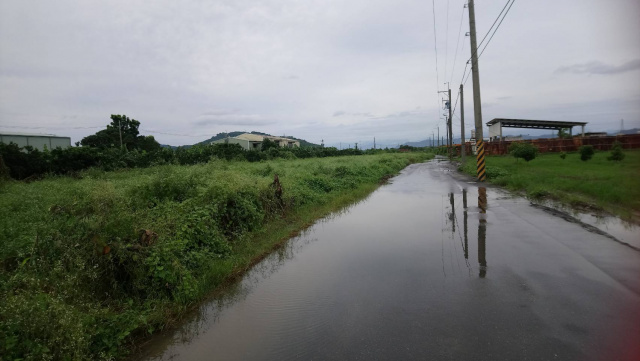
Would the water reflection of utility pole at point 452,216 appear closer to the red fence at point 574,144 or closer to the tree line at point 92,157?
the tree line at point 92,157

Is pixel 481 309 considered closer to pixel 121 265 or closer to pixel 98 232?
pixel 121 265

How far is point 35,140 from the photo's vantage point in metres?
30.8

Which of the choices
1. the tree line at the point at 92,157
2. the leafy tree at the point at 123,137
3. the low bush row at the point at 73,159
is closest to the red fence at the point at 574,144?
the tree line at the point at 92,157

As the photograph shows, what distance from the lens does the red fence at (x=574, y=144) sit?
31281mm

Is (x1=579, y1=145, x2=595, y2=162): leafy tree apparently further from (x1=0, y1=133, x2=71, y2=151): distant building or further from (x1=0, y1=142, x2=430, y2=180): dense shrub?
(x1=0, y1=133, x2=71, y2=151): distant building

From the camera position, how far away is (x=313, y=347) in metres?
3.20

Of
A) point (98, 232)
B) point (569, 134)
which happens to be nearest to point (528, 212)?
point (98, 232)

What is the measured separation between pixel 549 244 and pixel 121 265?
719 cm

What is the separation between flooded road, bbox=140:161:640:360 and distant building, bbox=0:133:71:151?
3411 centimetres

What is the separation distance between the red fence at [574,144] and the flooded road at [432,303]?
1389 inches

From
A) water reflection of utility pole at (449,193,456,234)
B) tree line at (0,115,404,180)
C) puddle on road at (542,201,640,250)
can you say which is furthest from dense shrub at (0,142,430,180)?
puddle on road at (542,201,640,250)

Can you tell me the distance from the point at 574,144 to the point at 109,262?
44.9 meters

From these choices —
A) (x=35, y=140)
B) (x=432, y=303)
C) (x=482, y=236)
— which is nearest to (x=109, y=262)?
(x=432, y=303)

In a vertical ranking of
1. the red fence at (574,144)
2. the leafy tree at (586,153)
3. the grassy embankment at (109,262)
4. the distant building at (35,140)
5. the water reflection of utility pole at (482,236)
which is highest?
the distant building at (35,140)
